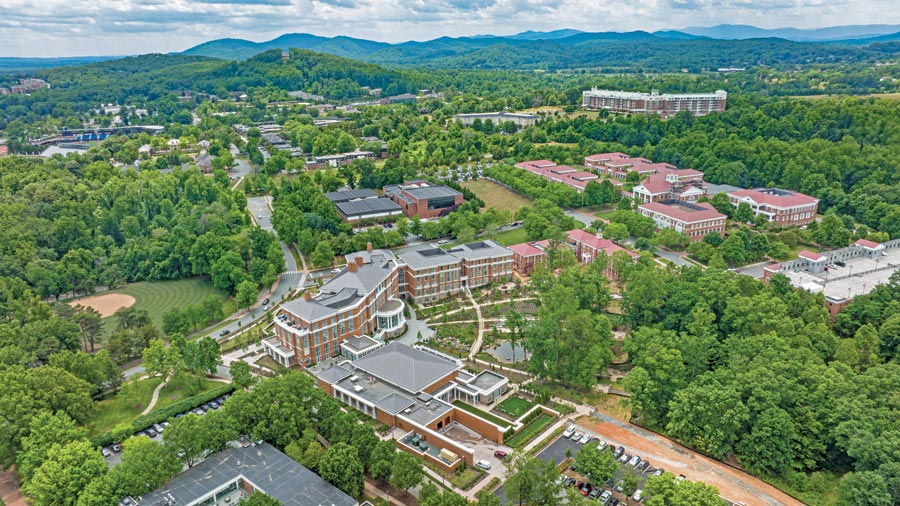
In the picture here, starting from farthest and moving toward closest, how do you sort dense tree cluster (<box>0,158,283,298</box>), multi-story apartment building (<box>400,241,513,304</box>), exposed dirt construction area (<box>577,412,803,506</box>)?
dense tree cluster (<box>0,158,283,298</box>), multi-story apartment building (<box>400,241,513,304</box>), exposed dirt construction area (<box>577,412,803,506</box>)

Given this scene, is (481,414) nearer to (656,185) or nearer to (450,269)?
(450,269)

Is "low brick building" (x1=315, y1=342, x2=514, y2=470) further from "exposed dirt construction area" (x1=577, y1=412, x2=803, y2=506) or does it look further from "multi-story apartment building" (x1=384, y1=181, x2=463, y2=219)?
"multi-story apartment building" (x1=384, y1=181, x2=463, y2=219)

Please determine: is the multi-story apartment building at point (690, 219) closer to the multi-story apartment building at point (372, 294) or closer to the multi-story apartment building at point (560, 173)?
the multi-story apartment building at point (560, 173)

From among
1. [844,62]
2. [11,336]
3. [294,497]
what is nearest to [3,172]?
[11,336]

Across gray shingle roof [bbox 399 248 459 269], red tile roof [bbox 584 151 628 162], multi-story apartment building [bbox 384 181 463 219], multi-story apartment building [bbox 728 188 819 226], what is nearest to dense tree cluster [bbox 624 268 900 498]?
gray shingle roof [bbox 399 248 459 269]

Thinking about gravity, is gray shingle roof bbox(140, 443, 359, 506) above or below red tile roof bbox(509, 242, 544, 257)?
below

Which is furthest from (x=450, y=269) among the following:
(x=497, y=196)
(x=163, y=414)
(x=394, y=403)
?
(x=497, y=196)
